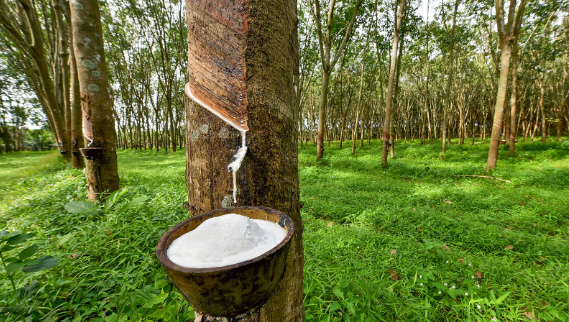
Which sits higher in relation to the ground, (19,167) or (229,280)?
(229,280)

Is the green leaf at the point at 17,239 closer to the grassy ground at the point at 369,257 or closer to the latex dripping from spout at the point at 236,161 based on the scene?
the grassy ground at the point at 369,257

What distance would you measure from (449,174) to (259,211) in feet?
27.4

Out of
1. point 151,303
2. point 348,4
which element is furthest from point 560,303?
point 348,4

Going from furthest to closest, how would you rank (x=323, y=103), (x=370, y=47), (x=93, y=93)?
(x=370, y=47) < (x=323, y=103) < (x=93, y=93)

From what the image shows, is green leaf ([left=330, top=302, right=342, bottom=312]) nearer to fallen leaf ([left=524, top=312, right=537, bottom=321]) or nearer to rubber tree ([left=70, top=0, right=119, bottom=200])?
fallen leaf ([left=524, top=312, right=537, bottom=321])

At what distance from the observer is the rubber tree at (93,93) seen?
3.08 meters

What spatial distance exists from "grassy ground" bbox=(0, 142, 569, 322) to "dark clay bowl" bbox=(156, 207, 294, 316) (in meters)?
1.08

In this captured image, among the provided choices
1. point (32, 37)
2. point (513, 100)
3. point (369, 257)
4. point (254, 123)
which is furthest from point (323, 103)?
point (32, 37)

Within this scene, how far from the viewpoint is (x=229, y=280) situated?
0.58 m

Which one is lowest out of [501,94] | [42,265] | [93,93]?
[42,265]

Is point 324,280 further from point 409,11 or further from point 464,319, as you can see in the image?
point 409,11

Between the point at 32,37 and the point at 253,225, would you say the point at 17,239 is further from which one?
the point at 32,37

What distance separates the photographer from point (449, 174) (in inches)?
280

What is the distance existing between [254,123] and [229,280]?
625 mm
